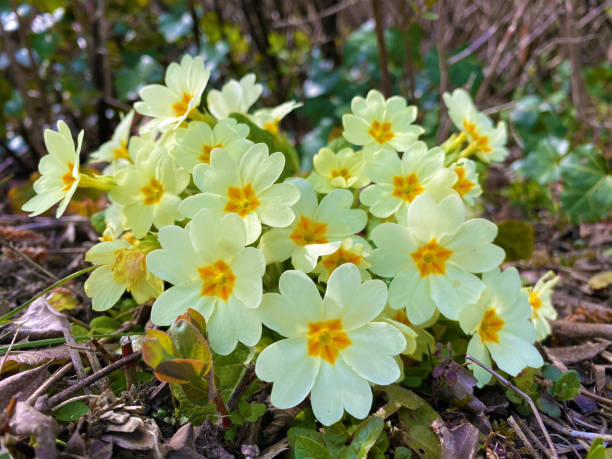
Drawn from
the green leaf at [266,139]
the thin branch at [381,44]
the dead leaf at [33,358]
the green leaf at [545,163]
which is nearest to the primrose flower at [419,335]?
the green leaf at [266,139]

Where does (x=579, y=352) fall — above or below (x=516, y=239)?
below

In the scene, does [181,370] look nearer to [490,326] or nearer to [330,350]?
[330,350]

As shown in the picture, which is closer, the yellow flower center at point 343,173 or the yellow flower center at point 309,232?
the yellow flower center at point 309,232

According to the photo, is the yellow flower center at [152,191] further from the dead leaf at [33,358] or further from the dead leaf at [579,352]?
the dead leaf at [579,352]

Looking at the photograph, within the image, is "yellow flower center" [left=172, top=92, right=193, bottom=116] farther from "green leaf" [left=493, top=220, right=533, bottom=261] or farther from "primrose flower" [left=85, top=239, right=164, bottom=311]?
"green leaf" [left=493, top=220, right=533, bottom=261]

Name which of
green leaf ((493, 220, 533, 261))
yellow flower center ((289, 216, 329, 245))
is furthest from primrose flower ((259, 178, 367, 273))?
green leaf ((493, 220, 533, 261))

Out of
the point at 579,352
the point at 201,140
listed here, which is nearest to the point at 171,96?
the point at 201,140
